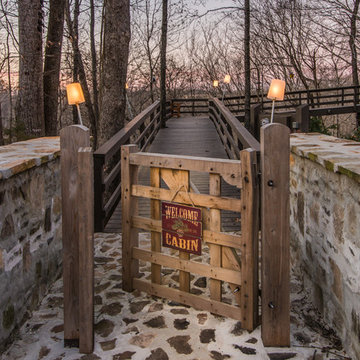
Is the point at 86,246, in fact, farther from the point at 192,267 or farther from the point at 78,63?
the point at 78,63

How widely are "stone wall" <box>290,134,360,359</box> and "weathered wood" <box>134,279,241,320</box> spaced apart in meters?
0.67

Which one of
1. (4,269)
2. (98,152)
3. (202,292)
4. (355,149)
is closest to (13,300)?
(4,269)

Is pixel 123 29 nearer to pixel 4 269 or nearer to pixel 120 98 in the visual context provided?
pixel 120 98

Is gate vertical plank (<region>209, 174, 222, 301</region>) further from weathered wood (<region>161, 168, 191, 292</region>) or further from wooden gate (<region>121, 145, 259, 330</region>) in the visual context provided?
weathered wood (<region>161, 168, 191, 292</region>)

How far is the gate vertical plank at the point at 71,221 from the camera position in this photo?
2727mm

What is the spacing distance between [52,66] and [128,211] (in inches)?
218

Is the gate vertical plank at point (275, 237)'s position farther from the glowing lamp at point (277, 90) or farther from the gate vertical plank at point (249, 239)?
the glowing lamp at point (277, 90)

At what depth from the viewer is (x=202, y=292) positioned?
356 centimetres

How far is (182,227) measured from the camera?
3189 millimetres

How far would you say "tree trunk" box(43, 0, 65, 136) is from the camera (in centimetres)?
789

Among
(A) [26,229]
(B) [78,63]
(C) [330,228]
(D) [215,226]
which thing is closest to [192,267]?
(D) [215,226]

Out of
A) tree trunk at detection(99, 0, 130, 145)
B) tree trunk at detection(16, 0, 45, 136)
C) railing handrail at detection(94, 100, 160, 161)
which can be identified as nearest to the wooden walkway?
railing handrail at detection(94, 100, 160, 161)

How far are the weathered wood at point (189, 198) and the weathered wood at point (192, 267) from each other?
0.46m

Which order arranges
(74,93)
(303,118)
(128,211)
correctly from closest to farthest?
(128,211) → (74,93) → (303,118)
